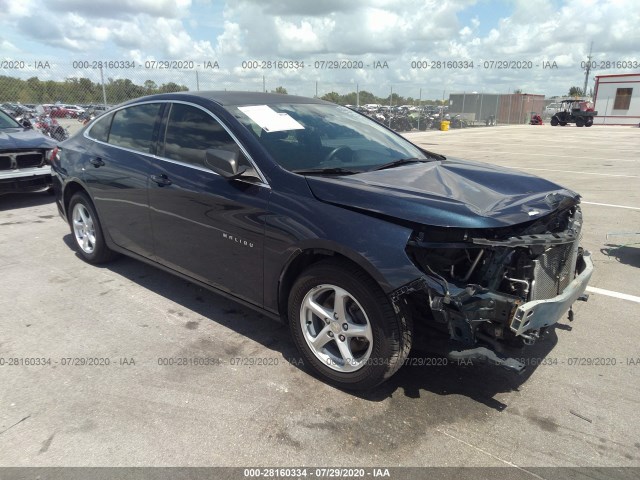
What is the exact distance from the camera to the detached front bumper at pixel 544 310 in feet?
8.05

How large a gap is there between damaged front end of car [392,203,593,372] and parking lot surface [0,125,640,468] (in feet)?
1.48

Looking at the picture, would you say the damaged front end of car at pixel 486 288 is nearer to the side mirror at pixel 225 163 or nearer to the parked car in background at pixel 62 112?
the side mirror at pixel 225 163

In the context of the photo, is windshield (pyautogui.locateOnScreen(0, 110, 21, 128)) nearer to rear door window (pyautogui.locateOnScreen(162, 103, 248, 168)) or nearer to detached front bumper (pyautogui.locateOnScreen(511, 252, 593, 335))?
rear door window (pyautogui.locateOnScreen(162, 103, 248, 168))

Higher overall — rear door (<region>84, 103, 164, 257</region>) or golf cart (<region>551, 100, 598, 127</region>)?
golf cart (<region>551, 100, 598, 127</region>)

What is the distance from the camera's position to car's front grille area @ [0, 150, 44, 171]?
7320mm

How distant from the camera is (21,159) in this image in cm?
755

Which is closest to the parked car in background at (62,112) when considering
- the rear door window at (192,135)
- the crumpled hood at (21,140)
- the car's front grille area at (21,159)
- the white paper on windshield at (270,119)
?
the crumpled hood at (21,140)

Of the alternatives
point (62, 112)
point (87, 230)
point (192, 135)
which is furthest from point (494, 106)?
point (192, 135)

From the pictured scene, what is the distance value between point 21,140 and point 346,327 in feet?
23.6

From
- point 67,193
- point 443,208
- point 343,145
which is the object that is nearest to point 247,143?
point 343,145

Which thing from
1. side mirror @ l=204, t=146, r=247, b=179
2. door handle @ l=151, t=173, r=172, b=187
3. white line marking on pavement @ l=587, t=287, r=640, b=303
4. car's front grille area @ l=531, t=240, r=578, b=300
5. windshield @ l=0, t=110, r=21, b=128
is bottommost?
white line marking on pavement @ l=587, t=287, r=640, b=303

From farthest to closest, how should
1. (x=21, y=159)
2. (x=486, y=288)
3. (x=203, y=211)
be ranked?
1. (x=21, y=159)
2. (x=203, y=211)
3. (x=486, y=288)

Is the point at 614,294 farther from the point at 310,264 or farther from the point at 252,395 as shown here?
the point at 252,395

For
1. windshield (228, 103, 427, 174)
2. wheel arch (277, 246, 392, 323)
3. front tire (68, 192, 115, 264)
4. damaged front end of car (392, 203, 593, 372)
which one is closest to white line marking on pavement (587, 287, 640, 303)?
damaged front end of car (392, 203, 593, 372)
